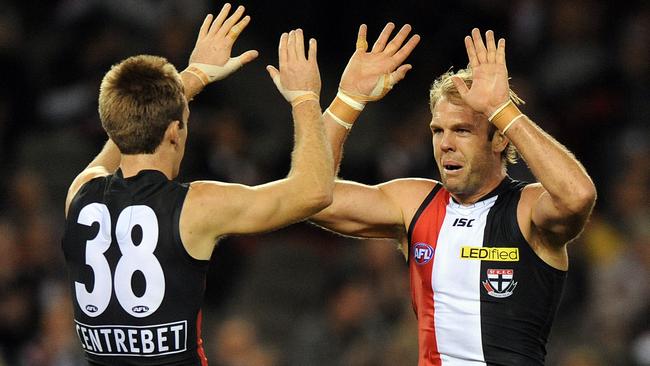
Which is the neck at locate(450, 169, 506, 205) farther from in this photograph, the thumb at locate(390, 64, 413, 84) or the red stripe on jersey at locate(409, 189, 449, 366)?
the thumb at locate(390, 64, 413, 84)

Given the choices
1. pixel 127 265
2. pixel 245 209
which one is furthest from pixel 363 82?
pixel 127 265

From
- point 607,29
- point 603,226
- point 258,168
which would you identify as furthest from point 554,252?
point 607,29

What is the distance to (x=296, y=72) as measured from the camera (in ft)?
15.3

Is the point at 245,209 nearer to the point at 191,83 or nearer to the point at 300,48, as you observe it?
the point at 300,48

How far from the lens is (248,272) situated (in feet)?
33.7

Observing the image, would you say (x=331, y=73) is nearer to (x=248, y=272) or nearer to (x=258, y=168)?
(x=258, y=168)

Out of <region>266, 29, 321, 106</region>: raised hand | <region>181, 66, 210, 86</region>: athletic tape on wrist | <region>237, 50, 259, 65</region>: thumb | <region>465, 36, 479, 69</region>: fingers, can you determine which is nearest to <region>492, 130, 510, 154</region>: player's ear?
<region>465, 36, 479, 69</region>: fingers

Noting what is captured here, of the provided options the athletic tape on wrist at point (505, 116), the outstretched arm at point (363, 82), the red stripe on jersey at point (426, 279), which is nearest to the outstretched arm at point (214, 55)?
the outstretched arm at point (363, 82)

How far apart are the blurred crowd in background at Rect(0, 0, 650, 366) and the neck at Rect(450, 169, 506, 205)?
359 cm

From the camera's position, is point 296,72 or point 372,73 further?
point 372,73

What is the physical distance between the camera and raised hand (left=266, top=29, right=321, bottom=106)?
462 centimetres

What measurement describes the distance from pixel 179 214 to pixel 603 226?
642 centimetres

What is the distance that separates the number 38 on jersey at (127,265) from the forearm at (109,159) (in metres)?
0.59

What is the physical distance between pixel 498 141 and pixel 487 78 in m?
0.43
